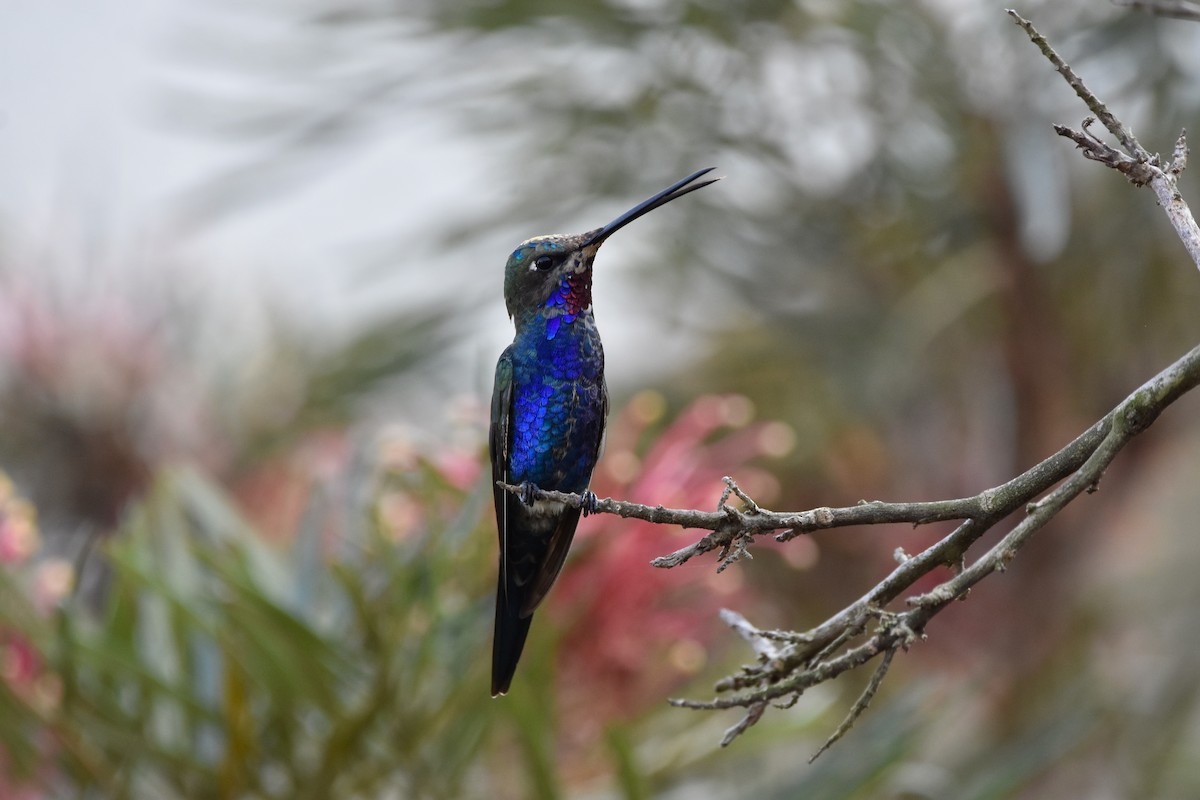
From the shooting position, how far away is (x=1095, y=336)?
1.50m

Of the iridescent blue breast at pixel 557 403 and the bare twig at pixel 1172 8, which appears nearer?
the bare twig at pixel 1172 8

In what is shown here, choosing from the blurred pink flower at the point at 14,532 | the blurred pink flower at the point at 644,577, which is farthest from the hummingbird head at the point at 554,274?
the blurred pink flower at the point at 14,532

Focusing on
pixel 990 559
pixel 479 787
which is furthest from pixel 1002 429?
pixel 990 559

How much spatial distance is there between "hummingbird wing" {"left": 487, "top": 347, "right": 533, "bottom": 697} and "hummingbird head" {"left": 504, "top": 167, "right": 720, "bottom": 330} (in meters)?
0.06

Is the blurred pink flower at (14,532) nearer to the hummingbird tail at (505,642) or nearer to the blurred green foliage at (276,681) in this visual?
the blurred green foliage at (276,681)

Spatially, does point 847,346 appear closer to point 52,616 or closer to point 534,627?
point 534,627

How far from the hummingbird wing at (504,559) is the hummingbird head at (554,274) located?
2.3 inches

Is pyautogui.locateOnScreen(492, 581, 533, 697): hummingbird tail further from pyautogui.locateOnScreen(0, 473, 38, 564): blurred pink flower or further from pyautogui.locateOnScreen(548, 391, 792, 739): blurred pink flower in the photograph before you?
pyautogui.locateOnScreen(0, 473, 38, 564): blurred pink flower

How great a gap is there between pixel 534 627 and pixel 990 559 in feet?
1.92

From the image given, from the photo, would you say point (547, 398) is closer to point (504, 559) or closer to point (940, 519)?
point (504, 559)

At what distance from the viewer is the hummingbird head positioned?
79 centimetres

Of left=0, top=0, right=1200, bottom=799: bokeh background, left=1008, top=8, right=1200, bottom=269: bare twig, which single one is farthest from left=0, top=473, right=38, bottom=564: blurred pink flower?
left=1008, top=8, right=1200, bottom=269: bare twig

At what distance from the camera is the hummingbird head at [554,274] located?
795 millimetres

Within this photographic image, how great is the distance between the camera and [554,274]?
0.81 m
